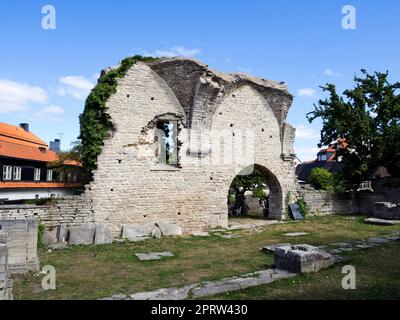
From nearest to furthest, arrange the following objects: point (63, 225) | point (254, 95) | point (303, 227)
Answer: point (63, 225), point (303, 227), point (254, 95)

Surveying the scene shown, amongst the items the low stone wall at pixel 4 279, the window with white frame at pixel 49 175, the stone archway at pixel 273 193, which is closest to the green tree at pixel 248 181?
the stone archway at pixel 273 193

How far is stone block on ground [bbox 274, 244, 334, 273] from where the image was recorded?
22.8ft

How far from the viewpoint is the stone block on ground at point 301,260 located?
6961 millimetres

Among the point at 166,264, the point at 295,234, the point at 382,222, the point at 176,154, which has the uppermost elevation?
the point at 176,154

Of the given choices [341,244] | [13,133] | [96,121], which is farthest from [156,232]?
[13,133]

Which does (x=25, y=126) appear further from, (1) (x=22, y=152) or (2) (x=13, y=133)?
(1) (x=22, y=152)

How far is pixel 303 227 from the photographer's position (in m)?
13.7

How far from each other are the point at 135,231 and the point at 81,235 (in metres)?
2.09

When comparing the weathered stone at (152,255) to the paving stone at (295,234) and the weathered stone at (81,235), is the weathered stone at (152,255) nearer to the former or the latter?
the weathered stone at (81,235)

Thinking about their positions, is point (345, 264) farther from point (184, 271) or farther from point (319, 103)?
point (319, 103)

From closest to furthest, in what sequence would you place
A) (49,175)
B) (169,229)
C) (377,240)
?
(377,240) → (169,229) → (49,175)

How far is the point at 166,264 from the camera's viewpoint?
816 cm

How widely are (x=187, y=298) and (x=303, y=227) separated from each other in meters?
9.26
